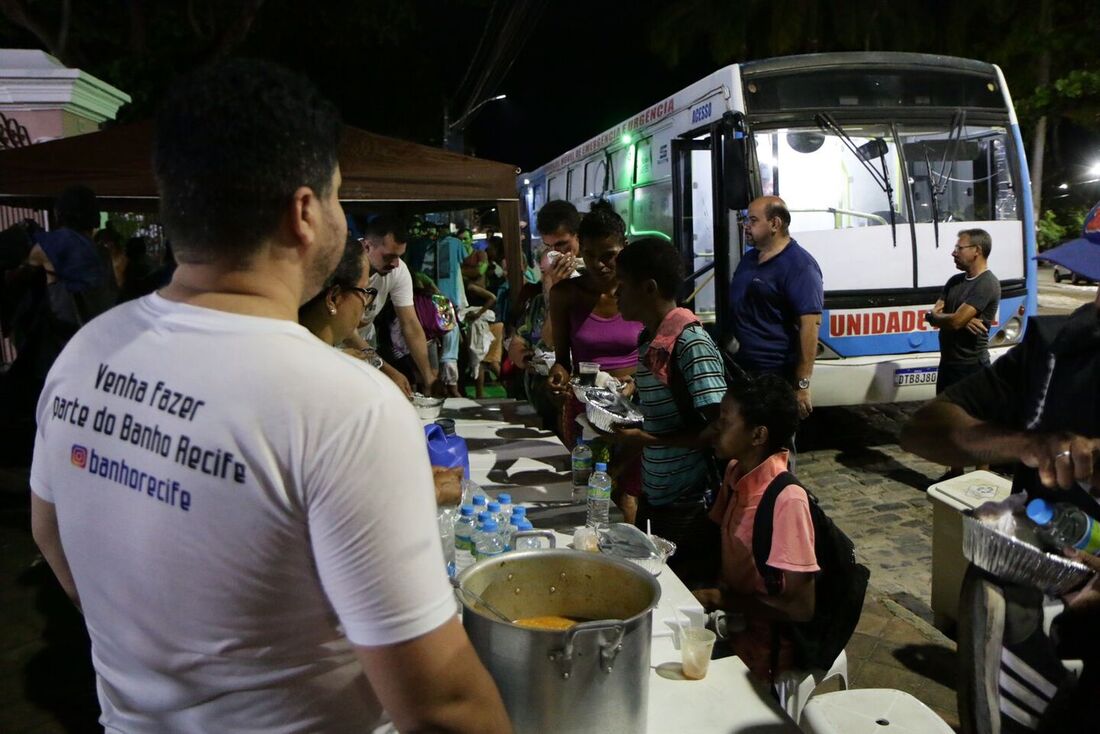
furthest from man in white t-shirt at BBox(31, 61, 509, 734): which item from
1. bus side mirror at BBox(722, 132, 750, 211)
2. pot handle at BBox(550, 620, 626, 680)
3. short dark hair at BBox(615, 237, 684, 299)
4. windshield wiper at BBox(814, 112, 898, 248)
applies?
windshield wiper at BBox(814, 112, 898, 248)

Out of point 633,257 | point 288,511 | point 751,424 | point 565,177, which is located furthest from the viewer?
point 565,177

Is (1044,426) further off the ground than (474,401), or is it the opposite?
(1044,426)

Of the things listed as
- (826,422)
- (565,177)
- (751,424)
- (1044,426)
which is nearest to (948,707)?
(751,424)

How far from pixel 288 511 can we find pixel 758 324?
4.95 meters

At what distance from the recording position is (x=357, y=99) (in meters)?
21.1

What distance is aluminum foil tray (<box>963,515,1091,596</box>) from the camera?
4.79ft

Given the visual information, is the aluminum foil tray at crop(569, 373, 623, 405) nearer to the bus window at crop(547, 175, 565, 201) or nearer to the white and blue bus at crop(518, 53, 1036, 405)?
the white and blue bus at crop(518, 53, 1036, 405)

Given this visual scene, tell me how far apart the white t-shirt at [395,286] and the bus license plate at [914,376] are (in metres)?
4.35

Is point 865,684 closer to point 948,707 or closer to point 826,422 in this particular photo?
point 948,707

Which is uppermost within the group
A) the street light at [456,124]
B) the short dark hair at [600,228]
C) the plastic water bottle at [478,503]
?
the street light at [456,124]

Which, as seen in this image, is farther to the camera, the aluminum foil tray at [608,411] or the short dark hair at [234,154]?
the aluminum foil tray at [608,411]

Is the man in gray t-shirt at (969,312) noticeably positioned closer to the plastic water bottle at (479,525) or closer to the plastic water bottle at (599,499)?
the plastic water bottle at (599,499)

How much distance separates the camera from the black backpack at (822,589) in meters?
2.56

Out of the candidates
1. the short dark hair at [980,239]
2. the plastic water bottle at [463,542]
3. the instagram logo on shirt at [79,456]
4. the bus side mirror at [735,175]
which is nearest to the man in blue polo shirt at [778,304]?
the bus side mirror at [735,175]
